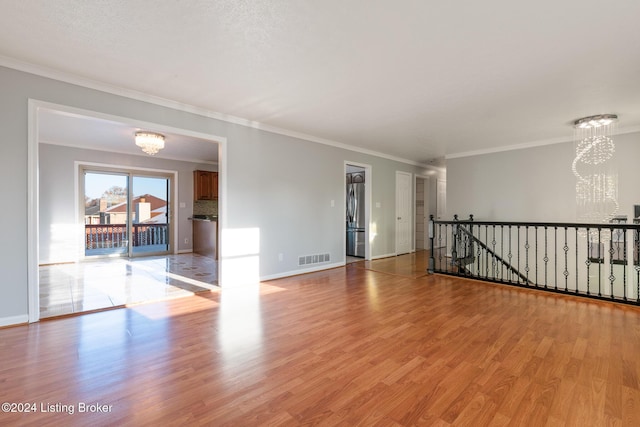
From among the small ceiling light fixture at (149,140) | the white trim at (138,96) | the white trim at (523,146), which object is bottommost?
the small ceiling light fixture at (149,140)

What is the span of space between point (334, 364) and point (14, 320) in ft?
10.4

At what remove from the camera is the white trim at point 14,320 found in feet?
9.15

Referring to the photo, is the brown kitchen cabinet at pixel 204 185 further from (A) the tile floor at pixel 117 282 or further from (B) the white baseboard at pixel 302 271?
(B) the white baseboard at pixel 302 271

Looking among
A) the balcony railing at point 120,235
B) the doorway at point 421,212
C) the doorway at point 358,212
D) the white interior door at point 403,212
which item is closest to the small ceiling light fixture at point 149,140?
the balcony railing at point 120,235

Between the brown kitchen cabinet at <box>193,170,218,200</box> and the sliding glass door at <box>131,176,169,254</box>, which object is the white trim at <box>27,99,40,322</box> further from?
the brown kitchen cabinet at <box>193,170,218,200</box>

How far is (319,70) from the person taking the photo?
9.60 feet

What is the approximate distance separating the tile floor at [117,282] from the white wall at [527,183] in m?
5.82

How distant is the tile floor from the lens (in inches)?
141

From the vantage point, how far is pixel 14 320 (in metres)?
2.84

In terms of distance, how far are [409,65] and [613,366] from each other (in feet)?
9.64

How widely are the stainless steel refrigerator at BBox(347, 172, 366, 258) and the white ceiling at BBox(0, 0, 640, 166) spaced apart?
2.94 m

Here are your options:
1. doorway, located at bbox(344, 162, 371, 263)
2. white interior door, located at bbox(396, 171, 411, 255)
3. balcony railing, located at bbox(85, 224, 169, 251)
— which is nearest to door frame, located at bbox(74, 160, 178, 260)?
balcony railing, located at bbox(85, 224, 169, 251)

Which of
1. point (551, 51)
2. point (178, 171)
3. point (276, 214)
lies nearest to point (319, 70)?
point (551, 51)

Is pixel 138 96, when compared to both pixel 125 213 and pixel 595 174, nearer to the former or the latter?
pixel 125 213
